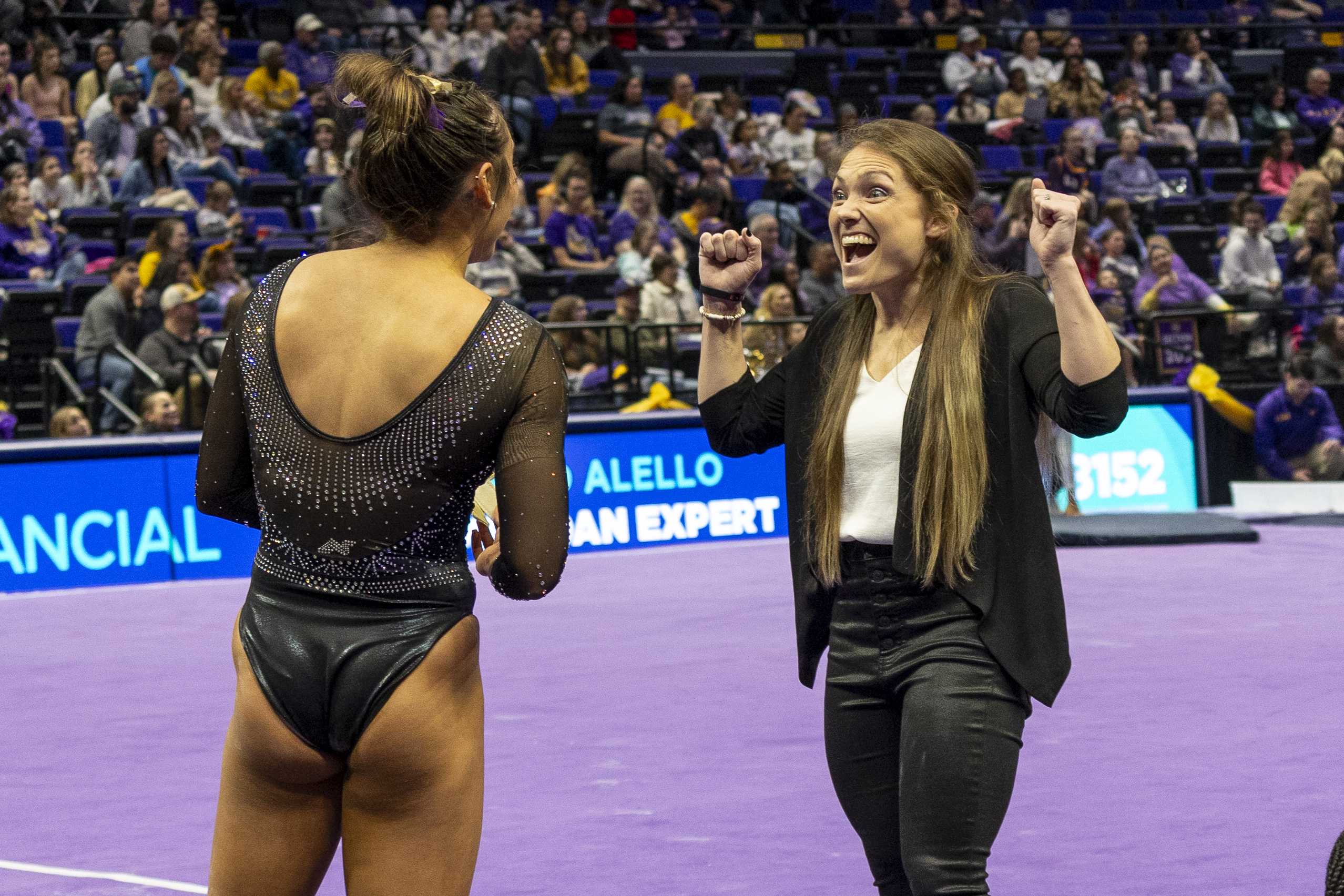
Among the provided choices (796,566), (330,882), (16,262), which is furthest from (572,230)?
(796,566)

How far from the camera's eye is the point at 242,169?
51.1 feet

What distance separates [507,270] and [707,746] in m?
8.32

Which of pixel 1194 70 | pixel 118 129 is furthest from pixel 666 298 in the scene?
pixel 1194 70

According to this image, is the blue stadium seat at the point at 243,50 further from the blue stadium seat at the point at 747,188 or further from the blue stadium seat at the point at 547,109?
the blue stadium seat at the point at 747,188

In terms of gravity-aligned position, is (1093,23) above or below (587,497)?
above

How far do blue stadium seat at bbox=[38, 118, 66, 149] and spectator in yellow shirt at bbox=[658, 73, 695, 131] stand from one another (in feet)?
18.5

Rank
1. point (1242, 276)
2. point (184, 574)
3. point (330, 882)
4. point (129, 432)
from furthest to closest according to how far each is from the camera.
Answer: point (1242, 276) < point (129, 432) < point (184, 574) < point (330, 882)

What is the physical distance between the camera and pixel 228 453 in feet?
8.57

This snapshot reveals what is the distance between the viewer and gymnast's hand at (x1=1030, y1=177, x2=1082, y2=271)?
9.70ft

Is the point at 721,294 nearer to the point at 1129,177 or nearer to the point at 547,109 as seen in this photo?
the point at 547,109

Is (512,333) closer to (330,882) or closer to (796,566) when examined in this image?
(796,566)

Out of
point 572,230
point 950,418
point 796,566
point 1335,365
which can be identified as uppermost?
point 950,418

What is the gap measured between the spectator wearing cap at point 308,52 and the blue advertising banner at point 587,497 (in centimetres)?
643

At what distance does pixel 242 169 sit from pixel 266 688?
539 inches
